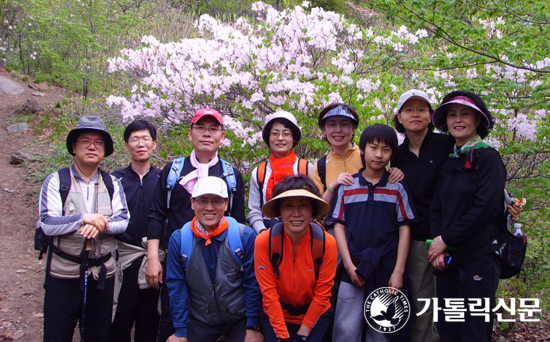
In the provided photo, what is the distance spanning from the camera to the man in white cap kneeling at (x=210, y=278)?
2.45 metres

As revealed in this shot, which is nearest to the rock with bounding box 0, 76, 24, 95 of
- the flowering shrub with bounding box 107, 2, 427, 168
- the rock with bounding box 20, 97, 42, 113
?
the rock with bounding box 20, 97, 42, 113

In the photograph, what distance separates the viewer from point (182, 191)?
2.77m

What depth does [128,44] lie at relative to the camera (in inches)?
418

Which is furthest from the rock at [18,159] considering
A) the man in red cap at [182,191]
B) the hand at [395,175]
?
the hand at [395,175]

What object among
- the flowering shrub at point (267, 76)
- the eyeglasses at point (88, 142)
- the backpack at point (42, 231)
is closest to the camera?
the backpack at point (42, 231)

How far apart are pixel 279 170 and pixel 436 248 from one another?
122 centimetres

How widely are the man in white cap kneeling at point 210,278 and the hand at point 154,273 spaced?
8.1 inches

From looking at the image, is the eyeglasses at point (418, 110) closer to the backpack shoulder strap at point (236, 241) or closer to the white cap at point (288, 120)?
the white cap at point (288, 120)

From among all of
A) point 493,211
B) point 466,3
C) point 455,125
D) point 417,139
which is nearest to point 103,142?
point 417,139

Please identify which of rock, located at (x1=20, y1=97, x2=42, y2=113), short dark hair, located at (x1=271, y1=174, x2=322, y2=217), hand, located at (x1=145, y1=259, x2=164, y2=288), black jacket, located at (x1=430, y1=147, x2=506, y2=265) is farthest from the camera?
rock, located at (x1=20, y1=97, x2=42, y2=113)

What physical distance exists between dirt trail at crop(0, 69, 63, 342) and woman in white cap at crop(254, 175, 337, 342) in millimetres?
3179

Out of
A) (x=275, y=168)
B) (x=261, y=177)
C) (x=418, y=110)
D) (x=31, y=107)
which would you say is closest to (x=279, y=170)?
(x=275, y=168)

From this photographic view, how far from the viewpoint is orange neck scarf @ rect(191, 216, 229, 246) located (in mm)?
2467
